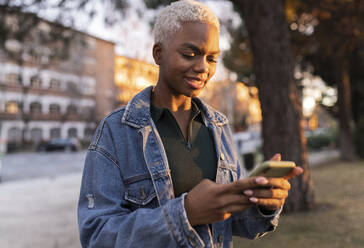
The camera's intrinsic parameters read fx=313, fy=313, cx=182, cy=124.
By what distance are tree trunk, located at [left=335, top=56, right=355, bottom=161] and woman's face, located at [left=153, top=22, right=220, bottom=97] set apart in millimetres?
15357

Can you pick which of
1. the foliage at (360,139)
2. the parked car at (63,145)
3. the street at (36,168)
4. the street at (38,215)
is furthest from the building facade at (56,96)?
the foliage at (360,139)

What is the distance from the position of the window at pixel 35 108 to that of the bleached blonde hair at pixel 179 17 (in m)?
41.4

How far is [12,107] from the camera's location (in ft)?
120

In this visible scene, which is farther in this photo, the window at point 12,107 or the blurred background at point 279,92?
the window at point 12,107

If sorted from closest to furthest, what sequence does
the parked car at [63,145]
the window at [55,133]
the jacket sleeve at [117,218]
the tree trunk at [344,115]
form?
the jacket sleeve at [117,218], the tree trunk at [344,115], the parked car at [63,145], the window at [55,133]

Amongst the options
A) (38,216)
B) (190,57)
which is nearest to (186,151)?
(190,57)

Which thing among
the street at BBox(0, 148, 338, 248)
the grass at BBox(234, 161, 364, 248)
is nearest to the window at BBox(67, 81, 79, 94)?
the street at BBox(0, 148, 338, 248)

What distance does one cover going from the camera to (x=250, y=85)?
17.1 meters

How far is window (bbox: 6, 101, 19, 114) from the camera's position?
36.2 m

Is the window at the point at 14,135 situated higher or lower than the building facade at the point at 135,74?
lower

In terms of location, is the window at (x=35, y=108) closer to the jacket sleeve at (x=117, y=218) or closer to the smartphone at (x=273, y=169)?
the jacket sleeve at (x=117, y=218)

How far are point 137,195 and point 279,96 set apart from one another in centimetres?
515

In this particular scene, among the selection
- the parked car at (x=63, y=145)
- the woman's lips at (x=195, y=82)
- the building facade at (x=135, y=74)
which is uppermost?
the building facade at (x=135, y=74)

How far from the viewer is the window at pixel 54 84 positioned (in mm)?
40031
